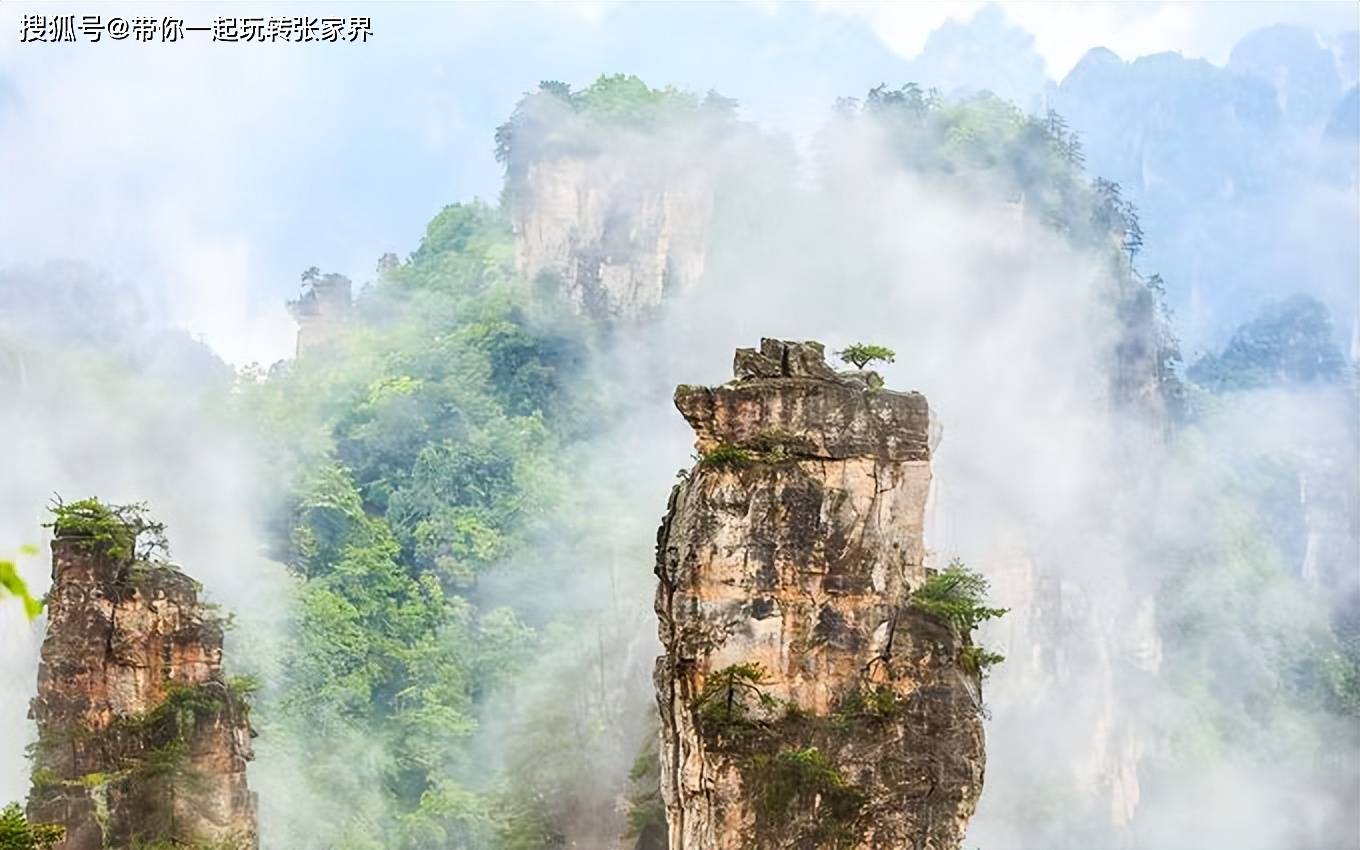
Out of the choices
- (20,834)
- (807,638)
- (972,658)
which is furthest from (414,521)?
(20,834)

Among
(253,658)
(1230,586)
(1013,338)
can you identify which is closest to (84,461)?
(253,658)

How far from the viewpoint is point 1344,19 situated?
7338 centimetres

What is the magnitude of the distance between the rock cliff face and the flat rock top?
33.7 metres

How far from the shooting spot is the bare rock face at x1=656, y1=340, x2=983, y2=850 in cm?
1639

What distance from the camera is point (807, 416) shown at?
1706 cm

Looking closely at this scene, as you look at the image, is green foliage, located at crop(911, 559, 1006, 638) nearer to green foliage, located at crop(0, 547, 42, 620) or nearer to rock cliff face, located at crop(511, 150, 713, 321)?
green foliage, located at crop(0, 547, 42, 620)

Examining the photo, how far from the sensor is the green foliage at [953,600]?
16875 mm

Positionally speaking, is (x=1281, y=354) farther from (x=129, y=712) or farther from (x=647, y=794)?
(x=129, y=712)

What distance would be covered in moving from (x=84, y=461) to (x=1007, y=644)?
2719 centimetres

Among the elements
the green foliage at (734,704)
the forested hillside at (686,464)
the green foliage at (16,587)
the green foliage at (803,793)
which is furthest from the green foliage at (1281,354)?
the green foliage at (16,587)

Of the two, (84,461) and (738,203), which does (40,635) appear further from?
(738,203)

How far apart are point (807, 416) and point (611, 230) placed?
3518cm

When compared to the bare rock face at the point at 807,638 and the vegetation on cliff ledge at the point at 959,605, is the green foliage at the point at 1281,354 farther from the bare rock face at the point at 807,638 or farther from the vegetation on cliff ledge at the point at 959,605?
the bare rock face at the point at 807,638

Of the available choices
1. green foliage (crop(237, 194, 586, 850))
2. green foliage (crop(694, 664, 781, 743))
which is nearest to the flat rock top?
green foliage (crop(694, 664, 781, 743))
